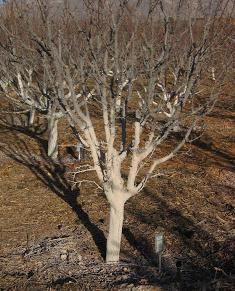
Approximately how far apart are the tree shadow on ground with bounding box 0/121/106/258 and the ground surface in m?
0.03

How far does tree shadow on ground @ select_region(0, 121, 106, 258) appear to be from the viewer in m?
10.5

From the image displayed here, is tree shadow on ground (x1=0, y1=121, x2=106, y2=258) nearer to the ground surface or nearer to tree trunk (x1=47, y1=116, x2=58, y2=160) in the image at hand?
the ground surface

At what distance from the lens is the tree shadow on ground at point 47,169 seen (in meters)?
10.5

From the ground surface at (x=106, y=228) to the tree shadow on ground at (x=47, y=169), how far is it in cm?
3

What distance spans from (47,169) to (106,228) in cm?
486

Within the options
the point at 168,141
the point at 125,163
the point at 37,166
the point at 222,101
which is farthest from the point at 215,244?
the point at 222,101

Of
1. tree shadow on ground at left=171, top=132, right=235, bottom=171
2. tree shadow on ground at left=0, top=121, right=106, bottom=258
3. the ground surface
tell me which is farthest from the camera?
tree shadow on ground at left=171, top=132, right=235, bottom=171

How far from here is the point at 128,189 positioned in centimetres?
839

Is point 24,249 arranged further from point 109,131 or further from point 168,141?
point 168,141

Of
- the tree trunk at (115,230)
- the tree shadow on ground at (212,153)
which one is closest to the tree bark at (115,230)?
the tree trunk at (115,230)

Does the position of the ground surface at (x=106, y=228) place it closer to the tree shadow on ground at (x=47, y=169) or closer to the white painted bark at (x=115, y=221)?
the tree shadow on ground at (x=47, y=169)

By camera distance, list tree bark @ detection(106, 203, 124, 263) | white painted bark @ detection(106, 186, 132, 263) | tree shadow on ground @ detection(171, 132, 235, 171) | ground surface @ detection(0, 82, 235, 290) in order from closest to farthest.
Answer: ground surface @ detection(0, 82, 235, 290) → white painted bark @ detection(106, 186, 132, 263) → tree bark @ detection(106, 203, 124, 263) → tree shadow on ground @ detection(171, 132, 235, 171)

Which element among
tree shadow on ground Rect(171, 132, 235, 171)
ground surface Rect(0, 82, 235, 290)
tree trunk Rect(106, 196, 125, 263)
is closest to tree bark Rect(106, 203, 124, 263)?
tree trunk Rect(106, 196, 125, 263)

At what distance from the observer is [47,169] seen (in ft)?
48.1
